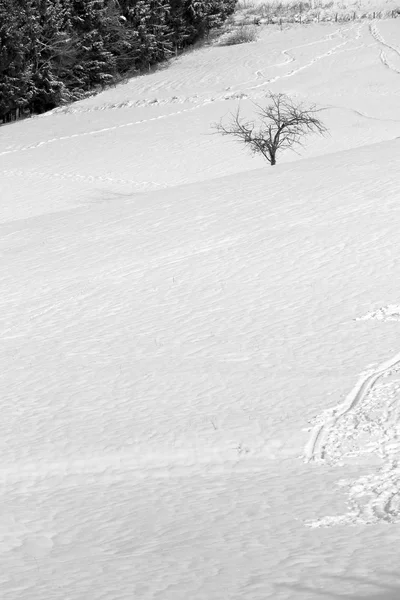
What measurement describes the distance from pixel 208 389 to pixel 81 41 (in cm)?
5013

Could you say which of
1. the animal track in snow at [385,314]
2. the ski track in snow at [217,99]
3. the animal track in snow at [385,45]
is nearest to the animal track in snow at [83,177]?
the ski track in snow at [217,99]

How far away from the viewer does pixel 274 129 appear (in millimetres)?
34000

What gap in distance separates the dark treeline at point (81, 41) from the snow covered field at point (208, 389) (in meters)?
24.9

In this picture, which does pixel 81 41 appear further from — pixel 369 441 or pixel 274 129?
pixel 369 441

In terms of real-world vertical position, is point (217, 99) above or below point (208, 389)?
below

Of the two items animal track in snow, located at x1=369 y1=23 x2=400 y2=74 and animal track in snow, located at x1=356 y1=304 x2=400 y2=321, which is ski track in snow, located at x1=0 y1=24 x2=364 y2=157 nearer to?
animal track in snow, located at x1=369 y1=23 x2=400 y2=74

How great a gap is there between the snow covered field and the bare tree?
4591 mm

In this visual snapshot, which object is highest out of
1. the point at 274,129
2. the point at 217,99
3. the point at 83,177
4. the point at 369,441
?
the point at 369,441

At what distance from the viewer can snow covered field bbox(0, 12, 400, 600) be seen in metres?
7.42

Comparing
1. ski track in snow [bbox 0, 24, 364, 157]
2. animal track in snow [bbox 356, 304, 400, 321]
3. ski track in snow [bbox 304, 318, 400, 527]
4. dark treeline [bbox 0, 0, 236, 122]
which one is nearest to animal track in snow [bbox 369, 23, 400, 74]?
ski track in snow [bbox 0, 24, 364, 157]

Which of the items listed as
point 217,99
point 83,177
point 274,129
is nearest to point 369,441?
point 274,129

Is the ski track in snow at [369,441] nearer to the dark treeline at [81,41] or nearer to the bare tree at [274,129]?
the bare tree at [274,129]

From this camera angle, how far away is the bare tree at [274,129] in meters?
32.4

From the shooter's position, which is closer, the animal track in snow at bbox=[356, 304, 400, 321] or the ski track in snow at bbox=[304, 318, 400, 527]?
the ski track in snow at bbox=[304, 318, 400, 527]
